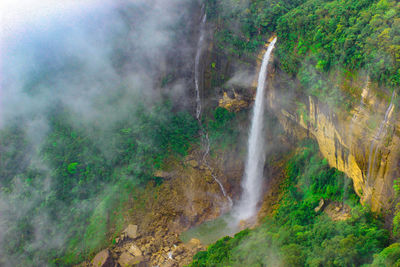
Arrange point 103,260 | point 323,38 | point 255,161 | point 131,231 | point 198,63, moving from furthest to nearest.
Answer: point 198,63 → point 255,161 → point 131,231 → point 103,260 → point 323,38

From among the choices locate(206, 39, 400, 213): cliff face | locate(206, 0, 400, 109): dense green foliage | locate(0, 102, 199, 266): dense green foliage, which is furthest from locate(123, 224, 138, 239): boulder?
locate(206, 0, 400, 109): dense green foliage

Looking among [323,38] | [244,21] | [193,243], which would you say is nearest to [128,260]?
[193,243]

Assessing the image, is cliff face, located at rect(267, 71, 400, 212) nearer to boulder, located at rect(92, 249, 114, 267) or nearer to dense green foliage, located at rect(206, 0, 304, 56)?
dense green foliage, located at rect(206, 0, 304, 56)

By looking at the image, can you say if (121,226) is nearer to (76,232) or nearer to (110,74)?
(76,232)

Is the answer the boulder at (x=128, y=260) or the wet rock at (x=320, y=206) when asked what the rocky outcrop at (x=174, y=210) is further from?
the wet rock at (x=320, y=206)

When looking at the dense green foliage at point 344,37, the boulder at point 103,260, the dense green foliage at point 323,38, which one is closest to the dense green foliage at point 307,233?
the dense green foliage at point 323,38

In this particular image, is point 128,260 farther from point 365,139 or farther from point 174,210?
point 365,139
